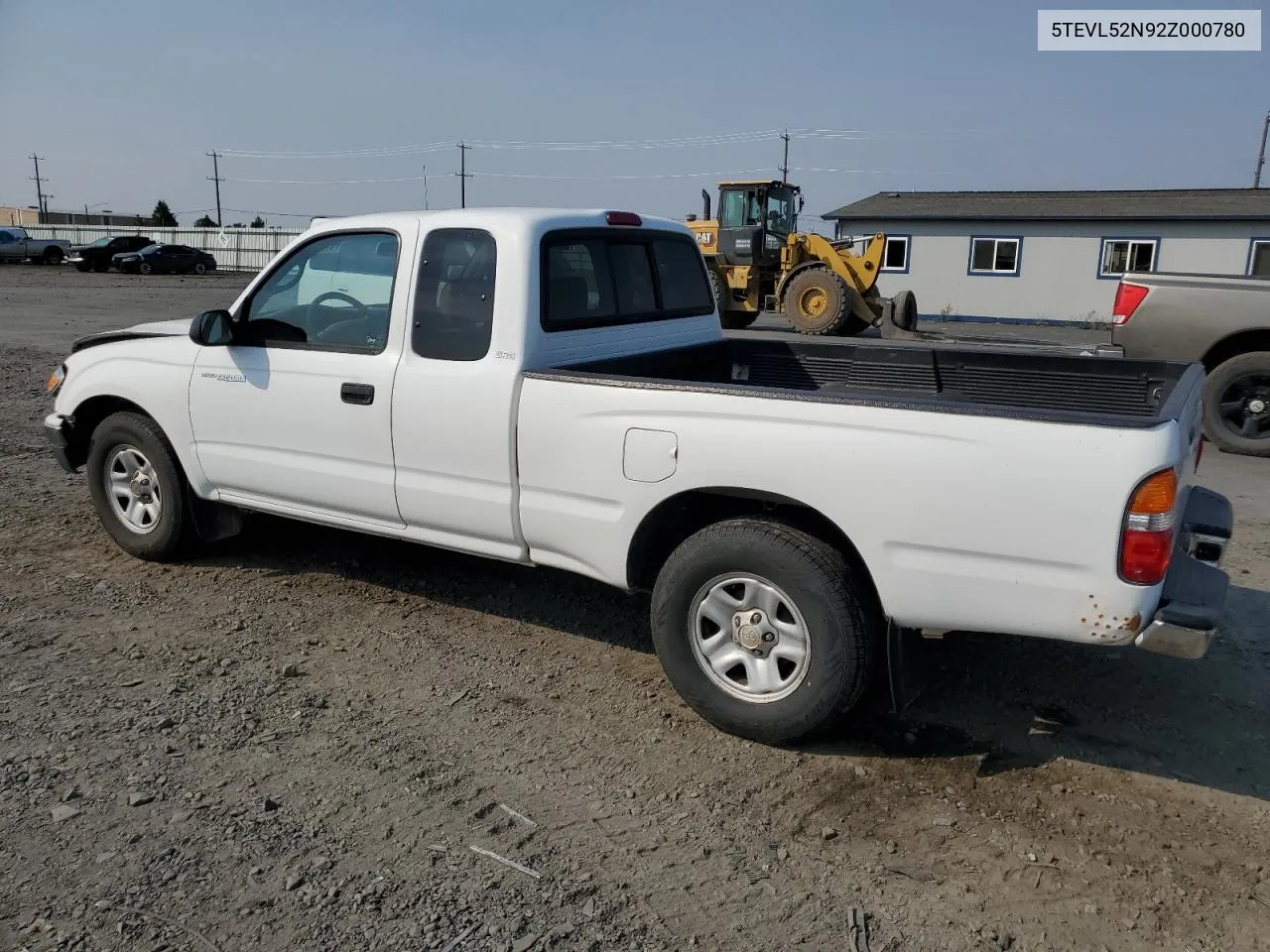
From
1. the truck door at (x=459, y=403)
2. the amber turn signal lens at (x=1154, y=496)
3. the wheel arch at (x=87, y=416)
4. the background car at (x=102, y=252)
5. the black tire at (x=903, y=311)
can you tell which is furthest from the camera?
the background car at (x=102, y=252)

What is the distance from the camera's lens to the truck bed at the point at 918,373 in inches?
177

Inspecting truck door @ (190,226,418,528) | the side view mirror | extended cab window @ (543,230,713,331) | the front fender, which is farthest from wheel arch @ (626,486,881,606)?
the front fender

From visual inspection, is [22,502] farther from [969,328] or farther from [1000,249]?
[1000,249]

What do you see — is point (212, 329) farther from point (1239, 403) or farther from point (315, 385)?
point (1239, 403)

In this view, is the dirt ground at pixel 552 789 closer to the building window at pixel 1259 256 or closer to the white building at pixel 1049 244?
the white building at pixel 1049 244

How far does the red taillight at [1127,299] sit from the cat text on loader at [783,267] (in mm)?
10491

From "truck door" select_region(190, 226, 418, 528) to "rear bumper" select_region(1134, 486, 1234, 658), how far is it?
10.1 feet

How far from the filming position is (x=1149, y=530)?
2.98m

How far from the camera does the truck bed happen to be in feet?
14.8

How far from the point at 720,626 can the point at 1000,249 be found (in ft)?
89.0

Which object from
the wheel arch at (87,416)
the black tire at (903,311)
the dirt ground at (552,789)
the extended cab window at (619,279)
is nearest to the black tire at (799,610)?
the dirt ground at (552,789)

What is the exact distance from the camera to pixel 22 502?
22.1ft

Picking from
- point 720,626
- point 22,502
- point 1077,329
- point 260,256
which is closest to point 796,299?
point 1077,329

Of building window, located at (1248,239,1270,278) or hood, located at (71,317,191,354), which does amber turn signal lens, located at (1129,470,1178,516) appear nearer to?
hood, located at (71,317,191,354)
